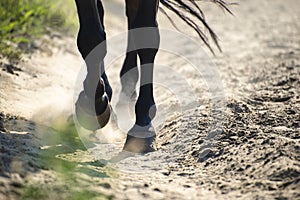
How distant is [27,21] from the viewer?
15.2 feet

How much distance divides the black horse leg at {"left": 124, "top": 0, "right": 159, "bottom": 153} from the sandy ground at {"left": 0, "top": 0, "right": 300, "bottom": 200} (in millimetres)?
99

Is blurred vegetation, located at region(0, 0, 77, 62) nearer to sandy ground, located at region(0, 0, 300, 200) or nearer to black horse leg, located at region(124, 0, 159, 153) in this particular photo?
sandy ground, located at region(0, 0, 300, 200)

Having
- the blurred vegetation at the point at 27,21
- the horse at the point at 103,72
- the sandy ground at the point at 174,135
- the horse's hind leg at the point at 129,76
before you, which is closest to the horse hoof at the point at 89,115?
the horse at the point at 103,72

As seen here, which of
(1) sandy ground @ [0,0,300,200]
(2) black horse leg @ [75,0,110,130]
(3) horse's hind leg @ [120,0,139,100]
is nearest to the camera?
(1) sandy ground @ [0,0,300,200]

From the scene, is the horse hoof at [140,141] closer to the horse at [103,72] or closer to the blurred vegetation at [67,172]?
the horse at [103,72]

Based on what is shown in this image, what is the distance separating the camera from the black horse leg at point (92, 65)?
260cm

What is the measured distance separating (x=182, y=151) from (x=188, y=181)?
0.42 meters

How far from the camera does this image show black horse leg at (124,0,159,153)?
269 centimetres

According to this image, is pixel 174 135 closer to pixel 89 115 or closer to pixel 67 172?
pixel 89 115

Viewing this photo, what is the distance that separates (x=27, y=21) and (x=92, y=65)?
2.18 metres

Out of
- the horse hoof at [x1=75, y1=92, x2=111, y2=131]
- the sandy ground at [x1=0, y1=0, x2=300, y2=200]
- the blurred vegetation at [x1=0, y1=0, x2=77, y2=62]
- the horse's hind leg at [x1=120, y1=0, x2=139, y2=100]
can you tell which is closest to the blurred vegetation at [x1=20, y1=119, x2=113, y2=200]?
the sandy ground at [x1=0, y1=0, x2=300, y2=200]

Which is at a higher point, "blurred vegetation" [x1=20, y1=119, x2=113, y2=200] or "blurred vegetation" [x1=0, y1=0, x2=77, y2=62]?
"blurred vegetation" [x1=0, y1=0, x2=77, y2=62]

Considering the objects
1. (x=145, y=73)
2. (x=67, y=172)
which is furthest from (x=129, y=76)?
(x=67, y=172)

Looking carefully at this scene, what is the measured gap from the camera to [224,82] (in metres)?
3.88
